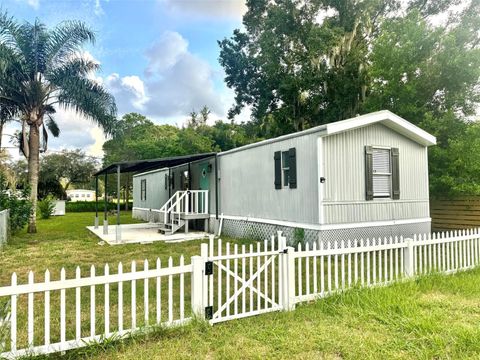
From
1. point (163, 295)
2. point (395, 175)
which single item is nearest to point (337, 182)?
point (395, 175)

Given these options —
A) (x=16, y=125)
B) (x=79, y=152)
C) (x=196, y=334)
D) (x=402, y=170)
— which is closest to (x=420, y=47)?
(x=402, y=170)

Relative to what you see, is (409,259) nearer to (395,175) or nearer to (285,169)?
(395,175)

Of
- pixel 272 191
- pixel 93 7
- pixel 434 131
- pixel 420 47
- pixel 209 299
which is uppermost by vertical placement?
pixel 93 7

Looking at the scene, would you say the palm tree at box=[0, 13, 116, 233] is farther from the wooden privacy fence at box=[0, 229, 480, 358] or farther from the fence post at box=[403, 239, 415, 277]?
the fence post at box=[403, 239, 415, 277]

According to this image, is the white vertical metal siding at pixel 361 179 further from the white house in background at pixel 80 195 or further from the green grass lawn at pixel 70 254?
the white house in background at pixel 80 195

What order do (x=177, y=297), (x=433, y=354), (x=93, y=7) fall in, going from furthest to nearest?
(x=93, y=7), (x=177, y=297), (x=433, y=354)

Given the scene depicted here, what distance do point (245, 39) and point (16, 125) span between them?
14.7 meters

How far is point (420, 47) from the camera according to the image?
12836 mm

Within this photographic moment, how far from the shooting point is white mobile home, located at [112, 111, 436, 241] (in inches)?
324

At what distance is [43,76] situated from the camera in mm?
13266

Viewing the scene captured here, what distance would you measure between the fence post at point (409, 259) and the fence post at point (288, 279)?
208 cm

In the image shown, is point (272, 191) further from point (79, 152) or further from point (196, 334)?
point (79, 152)

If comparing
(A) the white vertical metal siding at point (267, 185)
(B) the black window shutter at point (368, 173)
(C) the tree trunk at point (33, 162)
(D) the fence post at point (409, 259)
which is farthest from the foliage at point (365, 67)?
(C) the tree trunk at point (33, 162)

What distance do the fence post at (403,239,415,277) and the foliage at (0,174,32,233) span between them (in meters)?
12.8
